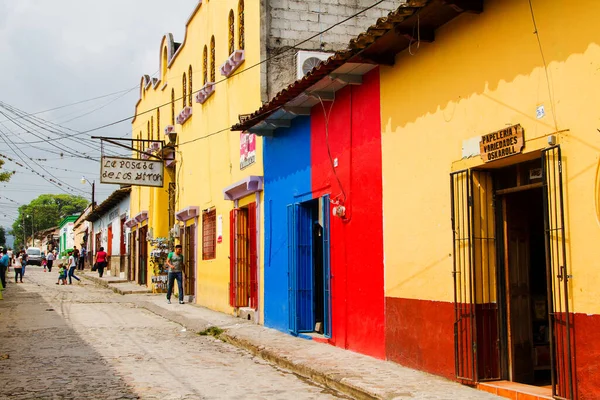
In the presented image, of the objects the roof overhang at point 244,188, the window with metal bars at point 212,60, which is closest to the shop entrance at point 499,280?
the roof overhang at point 244,188

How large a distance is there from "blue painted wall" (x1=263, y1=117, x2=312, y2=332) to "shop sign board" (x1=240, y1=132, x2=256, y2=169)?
0.72 m

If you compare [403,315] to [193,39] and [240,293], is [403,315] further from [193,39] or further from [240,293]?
[193,39]

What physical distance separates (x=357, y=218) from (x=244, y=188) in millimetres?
5263

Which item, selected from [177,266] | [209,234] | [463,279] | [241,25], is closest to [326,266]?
[463,279]

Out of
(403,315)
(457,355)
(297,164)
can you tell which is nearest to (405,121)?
(403,315)

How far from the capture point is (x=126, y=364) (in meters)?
9.90

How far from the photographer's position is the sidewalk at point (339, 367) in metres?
7.41

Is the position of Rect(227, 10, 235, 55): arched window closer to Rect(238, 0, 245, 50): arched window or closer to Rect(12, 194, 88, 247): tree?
Rect(238, 0, 245, 50): arched window

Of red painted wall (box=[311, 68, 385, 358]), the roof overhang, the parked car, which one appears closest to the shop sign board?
the roof overhang

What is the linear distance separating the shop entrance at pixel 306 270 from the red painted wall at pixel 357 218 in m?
1.21

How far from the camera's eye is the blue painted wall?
1258cm

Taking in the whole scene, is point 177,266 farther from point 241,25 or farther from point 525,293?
point 525,293

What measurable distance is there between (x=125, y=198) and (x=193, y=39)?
17233 millimetres

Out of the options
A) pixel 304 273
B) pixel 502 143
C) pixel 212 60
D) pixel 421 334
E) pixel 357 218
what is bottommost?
pixel 421 334
